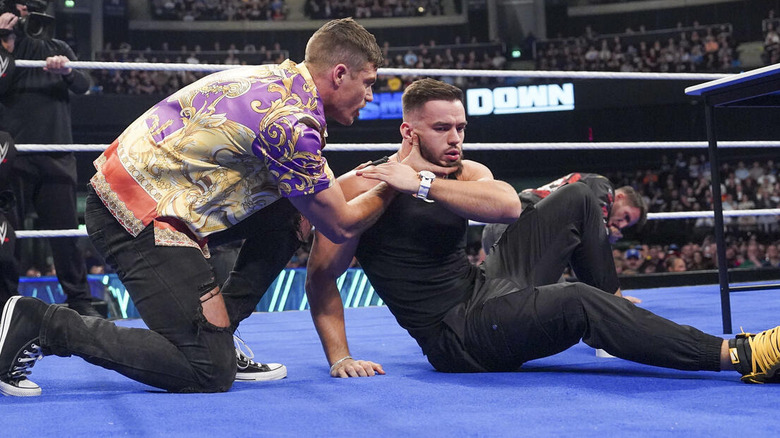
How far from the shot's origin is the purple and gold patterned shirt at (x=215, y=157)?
1354 millimetres

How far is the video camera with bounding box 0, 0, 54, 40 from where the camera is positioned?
2527 mm

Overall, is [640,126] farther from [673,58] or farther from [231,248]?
[231,248]

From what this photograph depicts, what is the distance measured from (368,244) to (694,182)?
32.3 ft

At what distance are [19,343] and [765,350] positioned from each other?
130cm

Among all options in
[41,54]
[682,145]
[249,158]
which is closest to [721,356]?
[249,158]

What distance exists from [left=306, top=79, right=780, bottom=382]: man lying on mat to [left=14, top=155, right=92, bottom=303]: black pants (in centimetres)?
127

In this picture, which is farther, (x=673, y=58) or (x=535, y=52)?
(x=535, y=52)

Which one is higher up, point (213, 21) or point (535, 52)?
point (213, 21)

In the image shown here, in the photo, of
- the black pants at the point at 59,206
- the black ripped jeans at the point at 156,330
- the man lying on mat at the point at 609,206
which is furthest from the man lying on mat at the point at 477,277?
the black pants at the point at 59,206

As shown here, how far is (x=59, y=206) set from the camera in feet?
8.57

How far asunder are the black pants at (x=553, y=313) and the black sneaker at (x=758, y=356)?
0.11ft

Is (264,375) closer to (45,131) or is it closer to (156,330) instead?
(156,330)

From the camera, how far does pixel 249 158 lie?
4.66ft

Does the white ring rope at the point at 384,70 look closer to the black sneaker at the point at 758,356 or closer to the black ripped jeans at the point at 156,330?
the black ripped jeans at the point at 156,330
